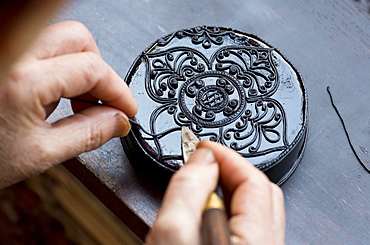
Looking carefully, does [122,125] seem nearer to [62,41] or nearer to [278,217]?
[62,41]

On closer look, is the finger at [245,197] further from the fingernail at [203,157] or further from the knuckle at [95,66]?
the knuckle at [95,66]

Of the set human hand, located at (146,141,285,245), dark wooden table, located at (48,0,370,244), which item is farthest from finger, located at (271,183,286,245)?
dark wooden table, located at (48,0,370,244)

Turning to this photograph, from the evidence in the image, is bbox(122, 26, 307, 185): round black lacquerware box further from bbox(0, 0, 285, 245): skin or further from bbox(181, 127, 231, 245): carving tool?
bbox(181, 127, 231, 245): carving tool

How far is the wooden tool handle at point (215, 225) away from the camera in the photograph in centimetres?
63

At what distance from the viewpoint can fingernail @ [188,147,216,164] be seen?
2.63 feet

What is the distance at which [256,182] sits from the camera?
2.58ft

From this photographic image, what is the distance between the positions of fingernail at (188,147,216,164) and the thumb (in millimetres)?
227

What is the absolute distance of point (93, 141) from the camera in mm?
938

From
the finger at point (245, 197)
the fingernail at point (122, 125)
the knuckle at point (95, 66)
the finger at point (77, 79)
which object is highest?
the finger at point (245, 197)

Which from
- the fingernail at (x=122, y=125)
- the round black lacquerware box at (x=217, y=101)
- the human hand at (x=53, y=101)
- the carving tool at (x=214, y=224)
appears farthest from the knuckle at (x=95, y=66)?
the carving tool at (x=214, y=224)

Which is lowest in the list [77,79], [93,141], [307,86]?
[93,141]

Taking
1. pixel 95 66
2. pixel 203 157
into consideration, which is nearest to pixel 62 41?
pixel 95 66

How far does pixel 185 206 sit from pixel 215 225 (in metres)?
0.07

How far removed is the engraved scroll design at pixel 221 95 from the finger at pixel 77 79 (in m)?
0.18
